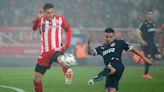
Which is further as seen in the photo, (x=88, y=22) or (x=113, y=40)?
(x=88, y=22)

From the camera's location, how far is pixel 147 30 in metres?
21.8

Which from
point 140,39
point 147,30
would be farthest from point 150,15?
point 140,39

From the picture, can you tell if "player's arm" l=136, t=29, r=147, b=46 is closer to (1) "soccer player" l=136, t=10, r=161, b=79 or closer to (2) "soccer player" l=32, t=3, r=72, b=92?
(1) "soccer player" l=136, t=10, r=161, b=79

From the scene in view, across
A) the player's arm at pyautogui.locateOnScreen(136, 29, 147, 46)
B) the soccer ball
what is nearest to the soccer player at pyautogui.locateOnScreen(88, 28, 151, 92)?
the soccer ball

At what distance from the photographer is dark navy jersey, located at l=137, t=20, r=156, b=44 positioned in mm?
21672

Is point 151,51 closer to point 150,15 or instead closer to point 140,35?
point 140,35

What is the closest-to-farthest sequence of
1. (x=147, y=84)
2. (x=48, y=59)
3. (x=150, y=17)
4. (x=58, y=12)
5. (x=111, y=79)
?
(x=111, y=79) → (x=48, y=59) → (x=147, y=84) → (x=150, y=17) → (x=58, y=12)

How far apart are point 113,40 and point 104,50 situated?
0.97ft

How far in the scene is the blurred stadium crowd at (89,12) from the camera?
113 ft

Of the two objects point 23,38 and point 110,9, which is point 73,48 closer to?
point 23,38

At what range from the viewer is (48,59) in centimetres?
1389

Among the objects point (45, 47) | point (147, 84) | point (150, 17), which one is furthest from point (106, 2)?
point (45, 47)

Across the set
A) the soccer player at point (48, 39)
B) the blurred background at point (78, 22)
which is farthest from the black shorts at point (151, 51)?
the blurred background at point (78, 22)

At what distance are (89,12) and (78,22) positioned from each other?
149 cm
